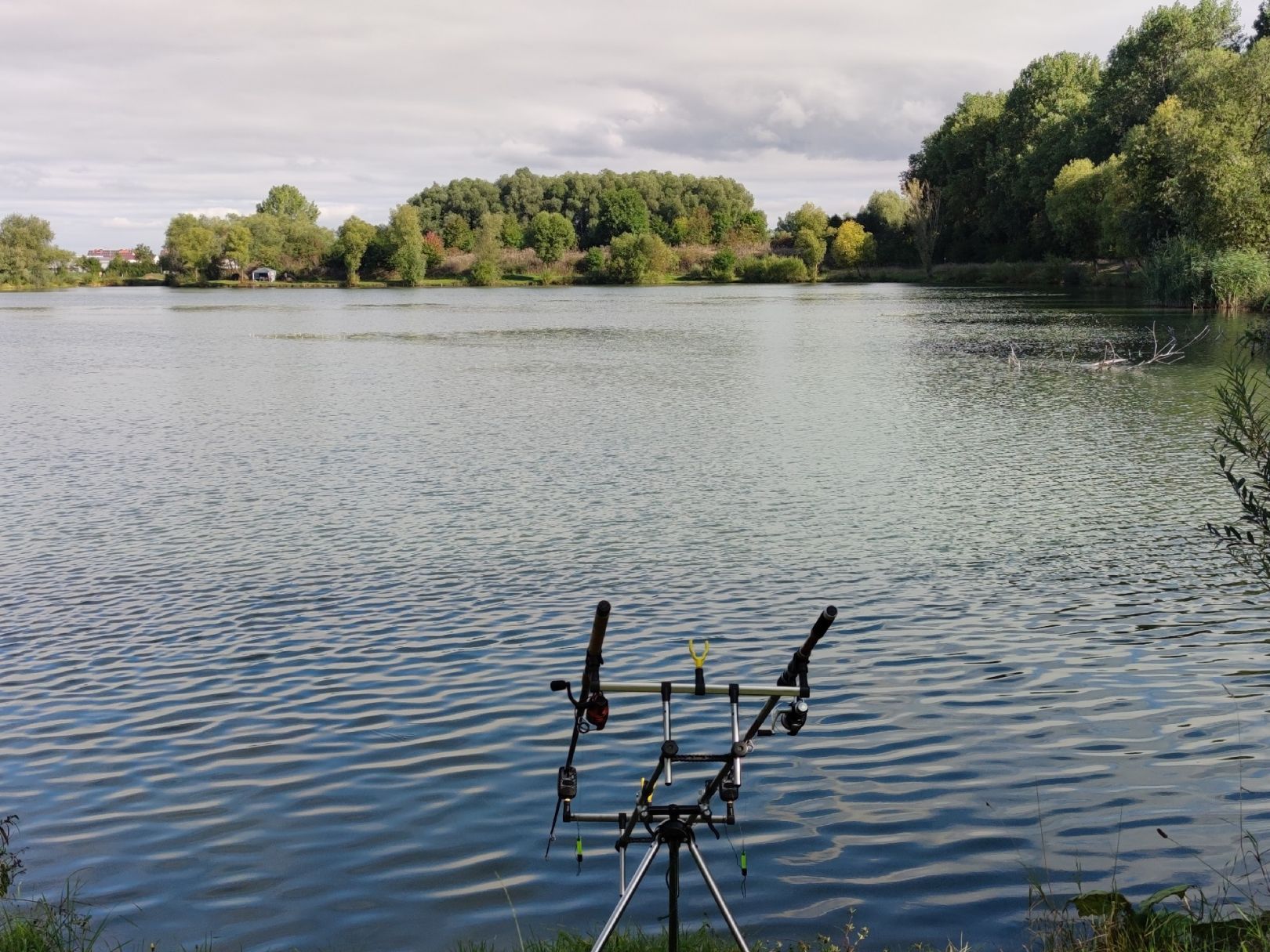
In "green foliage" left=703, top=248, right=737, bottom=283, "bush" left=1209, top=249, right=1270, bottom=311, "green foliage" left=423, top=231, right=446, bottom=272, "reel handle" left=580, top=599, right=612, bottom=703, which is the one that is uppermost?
"green foliage" left=423, top=231, right=446, bottom=272

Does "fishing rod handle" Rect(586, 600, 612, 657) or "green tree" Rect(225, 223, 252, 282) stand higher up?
"green tree" Rect(225, 223, 252, 282)

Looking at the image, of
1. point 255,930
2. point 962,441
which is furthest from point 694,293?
point 255,930

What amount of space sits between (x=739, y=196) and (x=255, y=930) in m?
177

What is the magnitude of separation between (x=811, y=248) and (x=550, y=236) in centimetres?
3405

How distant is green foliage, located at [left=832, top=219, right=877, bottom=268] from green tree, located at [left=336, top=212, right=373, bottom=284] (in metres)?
49.5

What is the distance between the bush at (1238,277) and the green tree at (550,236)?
350 ft

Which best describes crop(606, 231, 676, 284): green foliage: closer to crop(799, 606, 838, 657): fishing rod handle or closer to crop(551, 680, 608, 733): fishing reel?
crop(551, 680, 608, 733): fishing reel

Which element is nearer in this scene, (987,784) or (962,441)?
(987,784)

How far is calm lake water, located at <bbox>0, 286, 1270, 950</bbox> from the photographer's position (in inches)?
272

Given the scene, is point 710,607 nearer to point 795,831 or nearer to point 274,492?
point 795,831

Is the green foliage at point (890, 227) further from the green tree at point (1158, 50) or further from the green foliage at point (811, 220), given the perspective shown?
the green tree at point (1158, 50)

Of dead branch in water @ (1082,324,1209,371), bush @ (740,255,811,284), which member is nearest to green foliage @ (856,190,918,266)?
bush @ (740,255,811,284)

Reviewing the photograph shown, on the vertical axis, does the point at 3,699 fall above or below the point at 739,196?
below

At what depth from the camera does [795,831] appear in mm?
7391
